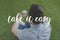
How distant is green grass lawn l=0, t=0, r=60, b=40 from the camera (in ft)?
7.75

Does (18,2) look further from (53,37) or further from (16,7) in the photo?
(53,37)

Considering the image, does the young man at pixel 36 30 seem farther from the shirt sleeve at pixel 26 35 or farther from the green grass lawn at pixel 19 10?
the green grass lawn at pixel 19 10

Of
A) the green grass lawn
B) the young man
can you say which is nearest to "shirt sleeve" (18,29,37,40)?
the young man

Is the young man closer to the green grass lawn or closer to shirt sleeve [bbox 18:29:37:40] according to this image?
shirt sleeve [bbox 18:29:37:40]

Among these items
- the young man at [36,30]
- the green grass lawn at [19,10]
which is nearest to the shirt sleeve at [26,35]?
the young man at [36,30]

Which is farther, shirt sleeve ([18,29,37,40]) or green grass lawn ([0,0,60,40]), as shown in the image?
green grass lawn ([0,0,60,40])

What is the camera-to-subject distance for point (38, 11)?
1.93 metres

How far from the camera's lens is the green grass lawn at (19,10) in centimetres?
236

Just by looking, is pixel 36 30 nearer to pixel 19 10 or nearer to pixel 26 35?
pixel 26 35

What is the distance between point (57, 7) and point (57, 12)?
8 cm

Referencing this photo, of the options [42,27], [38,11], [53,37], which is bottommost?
[53,37]

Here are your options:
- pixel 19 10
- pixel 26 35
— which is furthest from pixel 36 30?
pixel 19 10

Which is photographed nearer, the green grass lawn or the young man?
the young man

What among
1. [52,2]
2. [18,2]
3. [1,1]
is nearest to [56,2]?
[52,2]
